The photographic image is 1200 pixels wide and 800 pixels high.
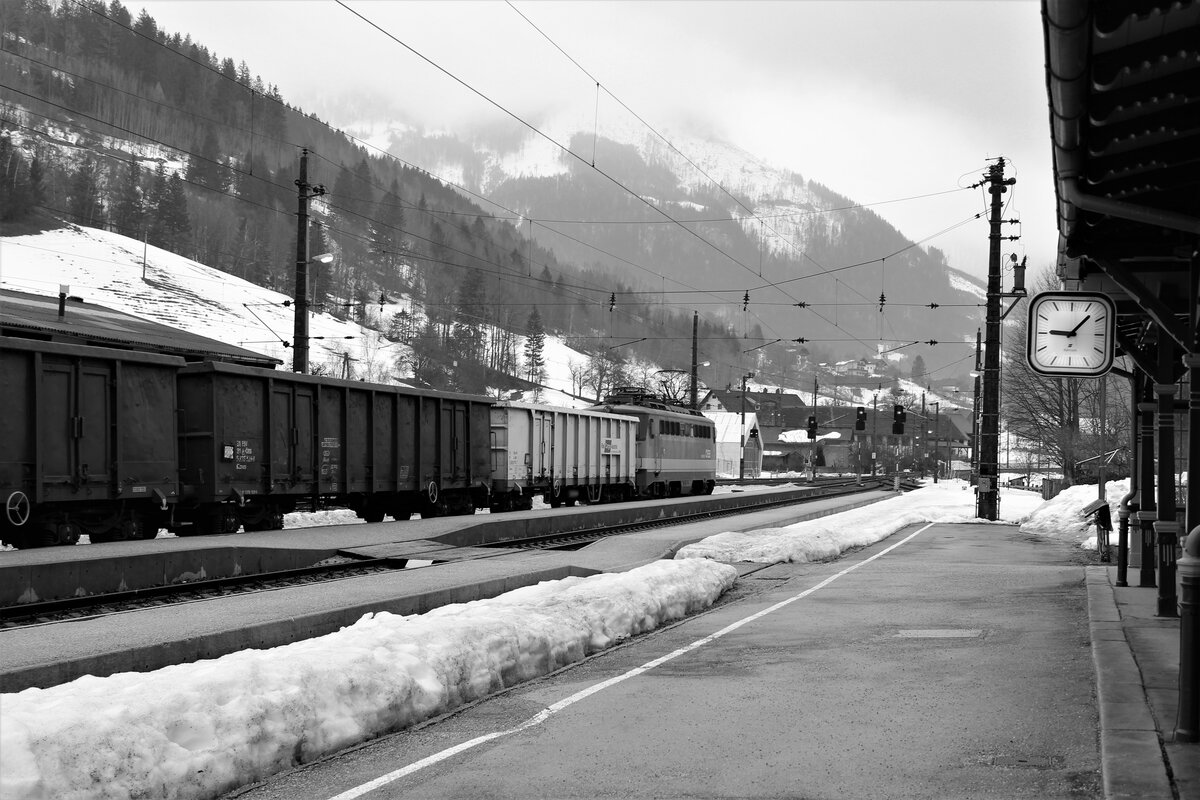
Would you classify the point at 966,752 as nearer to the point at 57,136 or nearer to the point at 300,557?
the point at 300,557

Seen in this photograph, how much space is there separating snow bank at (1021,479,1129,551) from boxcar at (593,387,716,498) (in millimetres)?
14746

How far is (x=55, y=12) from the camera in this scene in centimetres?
18850

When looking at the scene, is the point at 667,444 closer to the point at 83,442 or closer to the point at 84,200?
the point at 83,442

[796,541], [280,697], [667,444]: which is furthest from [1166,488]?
[667,444]

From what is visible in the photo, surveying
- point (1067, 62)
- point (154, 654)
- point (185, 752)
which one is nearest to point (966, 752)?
point (1067, 62)

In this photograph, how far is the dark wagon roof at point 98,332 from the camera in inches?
837

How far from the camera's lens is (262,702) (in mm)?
7035

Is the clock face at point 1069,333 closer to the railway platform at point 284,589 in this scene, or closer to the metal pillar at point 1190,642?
the metal pillar at point 1190,642

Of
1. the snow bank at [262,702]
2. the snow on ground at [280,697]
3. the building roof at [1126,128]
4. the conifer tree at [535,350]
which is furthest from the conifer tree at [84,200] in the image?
the building roof at [1126,128]

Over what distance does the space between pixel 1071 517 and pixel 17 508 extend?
24782 millimetres

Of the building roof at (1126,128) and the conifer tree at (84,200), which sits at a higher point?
the conifer tree at (84,200)

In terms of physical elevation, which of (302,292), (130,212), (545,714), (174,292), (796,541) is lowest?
(796,541)

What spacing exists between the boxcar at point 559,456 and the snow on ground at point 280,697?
71.2 feet

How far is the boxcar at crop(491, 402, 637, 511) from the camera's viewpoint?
3438cm
